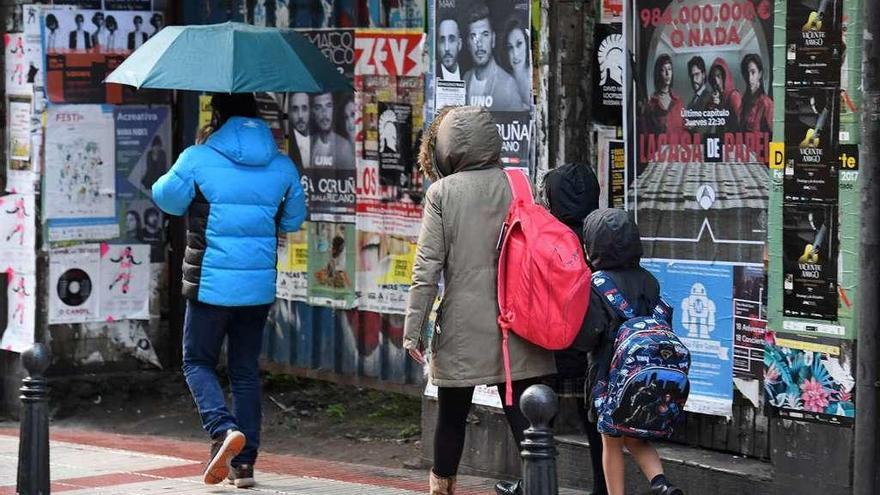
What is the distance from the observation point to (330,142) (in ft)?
34.5

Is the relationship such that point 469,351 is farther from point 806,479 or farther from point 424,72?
point 424,72

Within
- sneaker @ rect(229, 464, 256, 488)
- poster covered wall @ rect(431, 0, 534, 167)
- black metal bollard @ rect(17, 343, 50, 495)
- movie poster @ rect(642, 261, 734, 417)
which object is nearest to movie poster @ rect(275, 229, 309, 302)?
poster covered wall @ rect(431, 0, 534, 167)

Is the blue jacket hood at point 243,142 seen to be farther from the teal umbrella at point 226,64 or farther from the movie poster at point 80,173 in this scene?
the movie poster at point 80,173

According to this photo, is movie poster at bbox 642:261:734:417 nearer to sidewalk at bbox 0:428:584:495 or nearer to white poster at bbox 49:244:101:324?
sidewalk at bbox 0:428:584:495

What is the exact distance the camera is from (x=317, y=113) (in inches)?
416

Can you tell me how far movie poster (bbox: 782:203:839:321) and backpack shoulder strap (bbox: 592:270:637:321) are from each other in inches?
32.9

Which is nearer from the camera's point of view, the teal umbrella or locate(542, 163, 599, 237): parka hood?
locate(542, 163, 599, 237): parka hood

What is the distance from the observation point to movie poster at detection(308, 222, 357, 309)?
10.4 meters

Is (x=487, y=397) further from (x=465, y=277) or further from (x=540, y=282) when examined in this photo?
(x=540, y=282)

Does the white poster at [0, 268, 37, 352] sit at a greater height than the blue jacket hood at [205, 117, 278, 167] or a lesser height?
lesser

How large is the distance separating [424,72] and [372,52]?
Answer: 47 centimetres

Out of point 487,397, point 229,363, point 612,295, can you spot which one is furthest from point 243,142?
point 612,295

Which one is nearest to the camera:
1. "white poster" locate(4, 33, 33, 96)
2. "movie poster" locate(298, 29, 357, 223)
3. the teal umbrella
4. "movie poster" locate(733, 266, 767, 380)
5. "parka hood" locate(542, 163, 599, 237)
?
"parka hood" locate(542, 163, 599, 237)

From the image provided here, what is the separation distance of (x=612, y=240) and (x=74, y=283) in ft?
17.6
